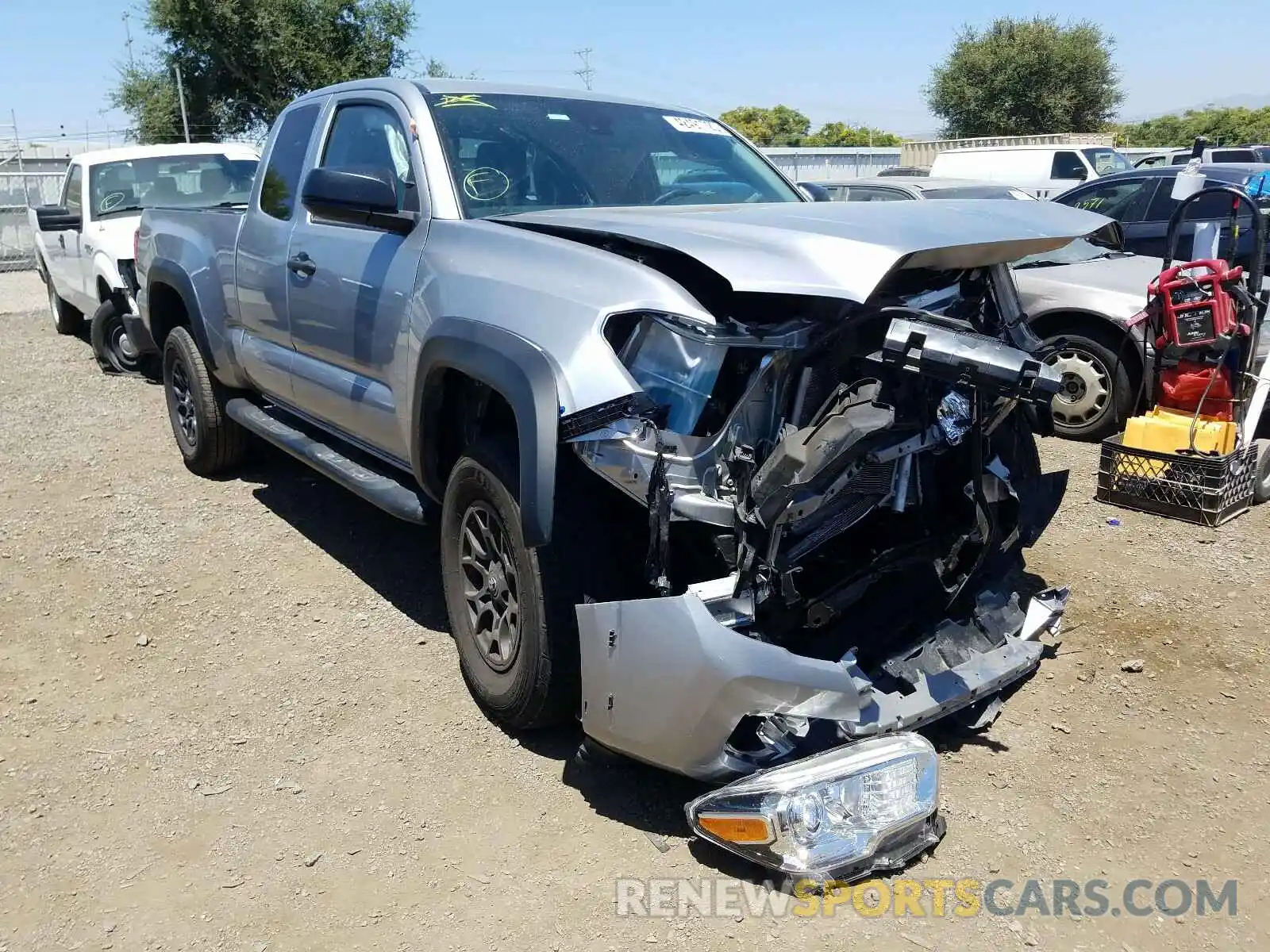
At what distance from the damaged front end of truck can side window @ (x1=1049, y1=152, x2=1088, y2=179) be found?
55.9 ft

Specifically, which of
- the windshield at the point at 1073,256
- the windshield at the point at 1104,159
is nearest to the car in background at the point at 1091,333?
the windshield at the point at 1073,256

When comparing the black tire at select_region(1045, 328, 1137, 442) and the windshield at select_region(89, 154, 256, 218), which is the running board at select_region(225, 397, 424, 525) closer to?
the black tire at select_region(1045, 328, 1137, 442)

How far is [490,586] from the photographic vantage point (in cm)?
352

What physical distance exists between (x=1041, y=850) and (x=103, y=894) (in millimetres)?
2589

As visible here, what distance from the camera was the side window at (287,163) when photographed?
191 inches

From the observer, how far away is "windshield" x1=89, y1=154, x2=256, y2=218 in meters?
9.57

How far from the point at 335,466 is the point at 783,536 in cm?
233

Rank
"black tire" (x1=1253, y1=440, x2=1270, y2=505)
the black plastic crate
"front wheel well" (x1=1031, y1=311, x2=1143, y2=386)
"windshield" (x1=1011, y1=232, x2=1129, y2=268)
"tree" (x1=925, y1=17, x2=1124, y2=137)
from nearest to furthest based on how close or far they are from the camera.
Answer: the black plastic crate
"black tire" (x1=1253, y1=440, x2=1270, y2=505)
"front wheel well" (x1=1031, y1=311, x2=1143, y2=386)
"windshield" (x1=1011, y1=232, x2=1129, y2=268)
"tree" (x1=925, y1=17, x2=1124, y2=137)

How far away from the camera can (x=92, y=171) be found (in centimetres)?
973

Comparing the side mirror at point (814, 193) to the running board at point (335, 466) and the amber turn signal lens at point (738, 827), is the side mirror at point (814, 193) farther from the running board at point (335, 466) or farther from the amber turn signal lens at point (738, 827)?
the amber turn signal lens at point (738, 827)

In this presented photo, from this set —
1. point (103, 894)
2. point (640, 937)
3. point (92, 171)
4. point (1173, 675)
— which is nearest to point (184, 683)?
point (103, 894)

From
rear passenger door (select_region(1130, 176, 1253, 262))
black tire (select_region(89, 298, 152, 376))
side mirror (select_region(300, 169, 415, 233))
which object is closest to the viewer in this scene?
side mirror (select_region(300, 169, 415, 233))

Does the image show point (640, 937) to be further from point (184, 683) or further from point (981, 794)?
point (184, 683)

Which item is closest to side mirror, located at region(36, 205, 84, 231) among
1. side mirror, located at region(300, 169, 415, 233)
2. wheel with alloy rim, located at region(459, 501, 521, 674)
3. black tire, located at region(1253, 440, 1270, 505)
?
side mirror, located at region(300, 169, 415, 233)
